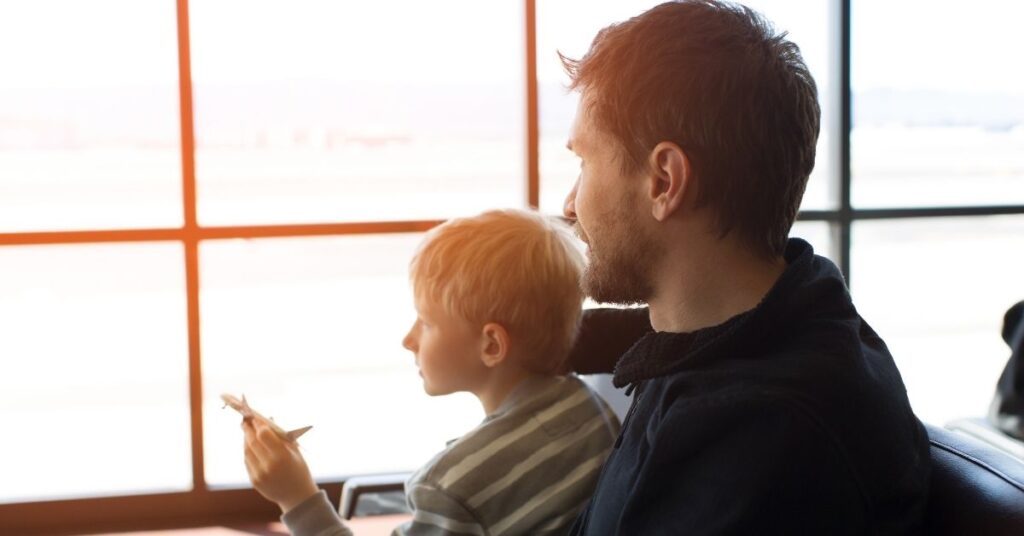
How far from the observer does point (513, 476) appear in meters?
1.54

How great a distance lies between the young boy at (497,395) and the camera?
1.53 meters

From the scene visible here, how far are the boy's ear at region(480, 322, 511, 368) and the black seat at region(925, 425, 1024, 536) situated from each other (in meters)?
0.70

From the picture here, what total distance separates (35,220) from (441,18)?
1226mm

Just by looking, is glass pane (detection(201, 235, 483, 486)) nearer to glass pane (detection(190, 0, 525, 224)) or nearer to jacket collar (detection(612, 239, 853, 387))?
glass pane (detection(190, 0, 525, 224))

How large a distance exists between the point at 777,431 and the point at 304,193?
230 centimetres

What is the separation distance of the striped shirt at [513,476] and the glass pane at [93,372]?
147 cm

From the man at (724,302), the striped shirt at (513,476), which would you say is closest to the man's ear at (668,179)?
the man at (724,302)

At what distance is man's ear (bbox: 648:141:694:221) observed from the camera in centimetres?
117

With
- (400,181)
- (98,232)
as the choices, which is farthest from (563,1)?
(98,232)

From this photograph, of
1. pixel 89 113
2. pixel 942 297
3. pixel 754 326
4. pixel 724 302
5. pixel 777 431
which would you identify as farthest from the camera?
pixel 942 297

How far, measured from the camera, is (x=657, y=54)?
118cm

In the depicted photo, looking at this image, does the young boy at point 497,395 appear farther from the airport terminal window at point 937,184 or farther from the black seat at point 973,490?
the airport terminal window at point 937,184

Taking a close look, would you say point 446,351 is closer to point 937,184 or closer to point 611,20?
point 611,20

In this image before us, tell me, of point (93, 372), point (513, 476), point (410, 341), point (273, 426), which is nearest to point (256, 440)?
point (273, 426)
